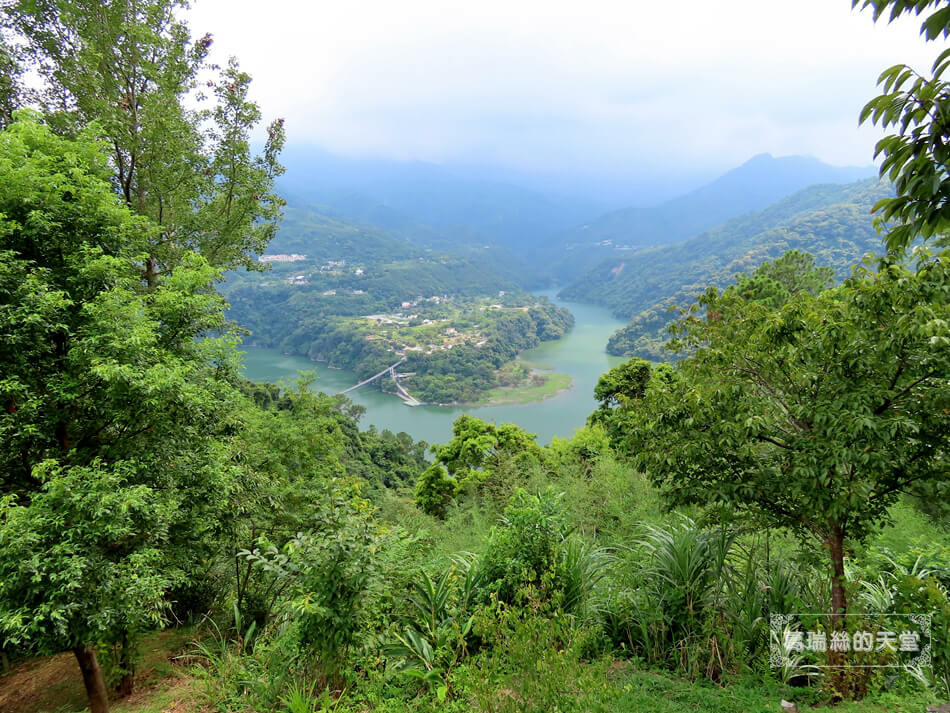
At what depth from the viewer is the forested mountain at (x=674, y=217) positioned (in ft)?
464

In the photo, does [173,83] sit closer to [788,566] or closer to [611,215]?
[788,566]

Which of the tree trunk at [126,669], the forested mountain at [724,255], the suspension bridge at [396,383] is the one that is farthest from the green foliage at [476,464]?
the forested mountain at [724,255]

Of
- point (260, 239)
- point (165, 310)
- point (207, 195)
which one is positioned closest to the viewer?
point (165, 310)

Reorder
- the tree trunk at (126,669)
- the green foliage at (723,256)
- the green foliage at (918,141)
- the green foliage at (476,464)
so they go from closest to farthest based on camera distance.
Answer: the green foliage at (918,141) → the tree trunk at (126,669) → the green foliage at (476,464) → the green foliage at (723,256)

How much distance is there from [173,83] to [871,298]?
24.3 feet

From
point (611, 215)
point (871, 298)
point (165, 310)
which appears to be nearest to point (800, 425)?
point (871, 298)

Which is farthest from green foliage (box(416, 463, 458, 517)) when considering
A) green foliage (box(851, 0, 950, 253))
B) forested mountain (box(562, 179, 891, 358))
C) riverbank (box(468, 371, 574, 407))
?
forested mountain (box(562, 179, 891, 358))

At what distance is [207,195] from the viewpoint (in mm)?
6488

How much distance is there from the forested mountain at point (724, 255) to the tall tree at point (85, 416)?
128 ft

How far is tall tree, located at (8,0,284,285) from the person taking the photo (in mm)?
5125

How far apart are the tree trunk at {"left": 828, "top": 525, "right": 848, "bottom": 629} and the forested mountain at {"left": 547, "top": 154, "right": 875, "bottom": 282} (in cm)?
13009

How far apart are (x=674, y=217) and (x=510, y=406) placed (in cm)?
15757

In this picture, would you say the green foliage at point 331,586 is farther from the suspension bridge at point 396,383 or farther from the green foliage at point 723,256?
the suspension bridge at point 396,383

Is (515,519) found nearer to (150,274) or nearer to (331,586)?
(331,586)
